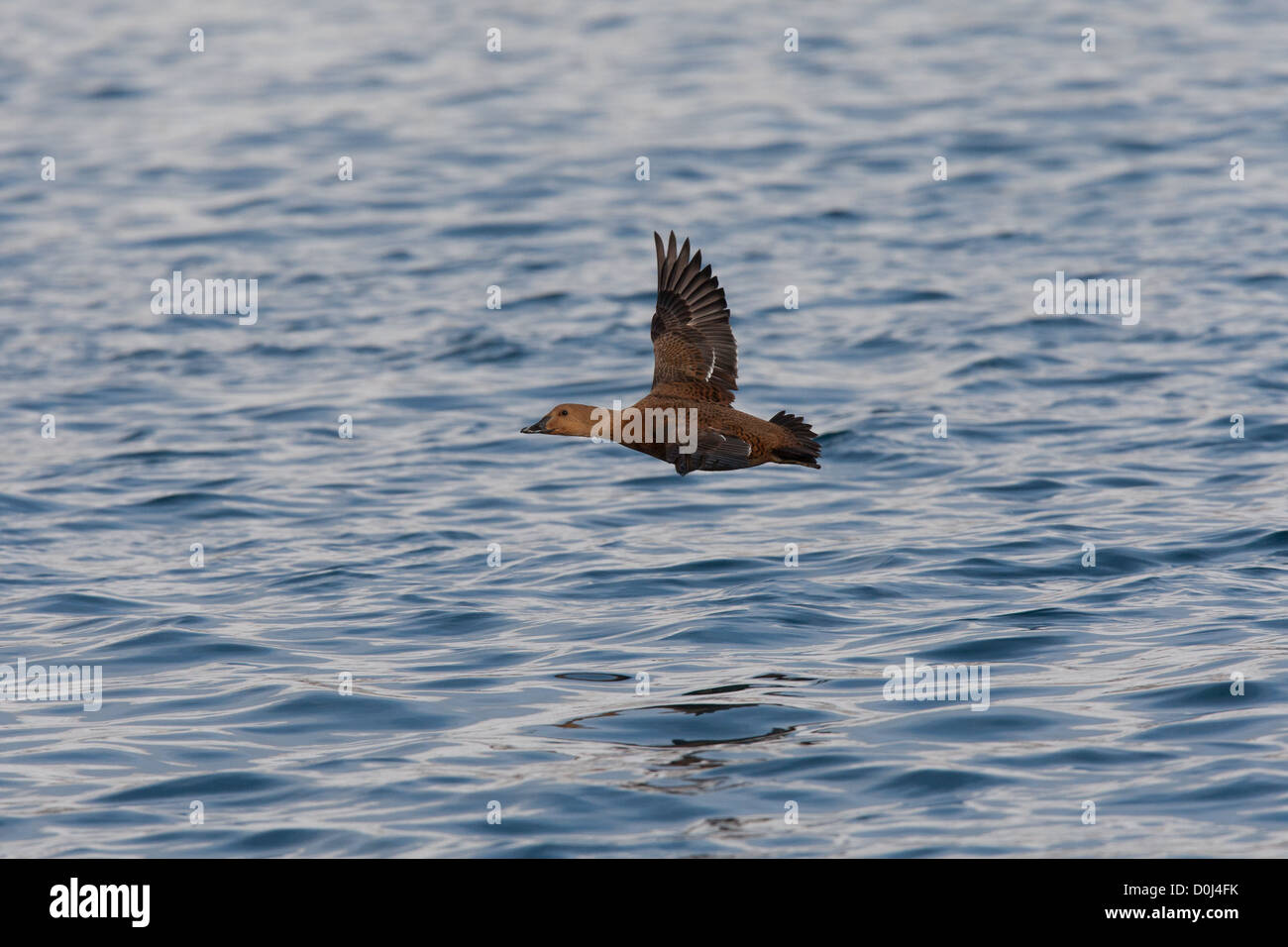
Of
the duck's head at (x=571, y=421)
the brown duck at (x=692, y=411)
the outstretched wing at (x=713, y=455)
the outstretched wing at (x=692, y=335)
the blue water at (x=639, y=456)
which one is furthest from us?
the outstretched wing at (x=692, y=335)

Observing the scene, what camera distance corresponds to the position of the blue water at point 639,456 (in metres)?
10.2

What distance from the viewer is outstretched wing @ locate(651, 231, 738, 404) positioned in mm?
12328

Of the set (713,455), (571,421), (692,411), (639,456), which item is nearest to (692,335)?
(692,411)

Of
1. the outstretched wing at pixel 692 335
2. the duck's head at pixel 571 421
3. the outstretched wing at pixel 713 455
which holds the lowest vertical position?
the outstretched wing at pixel 713 455

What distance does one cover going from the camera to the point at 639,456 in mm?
17891

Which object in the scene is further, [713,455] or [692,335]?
[692,335]

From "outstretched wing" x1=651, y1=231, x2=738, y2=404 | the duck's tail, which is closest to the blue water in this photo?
the duck's tail

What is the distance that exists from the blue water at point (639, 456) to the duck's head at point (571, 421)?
5.23 ft

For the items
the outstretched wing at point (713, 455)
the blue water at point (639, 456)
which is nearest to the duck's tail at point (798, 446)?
the outstretched wing at point (713, 455)

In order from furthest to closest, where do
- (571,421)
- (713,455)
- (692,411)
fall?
(571,421), (692,411), (713,455)

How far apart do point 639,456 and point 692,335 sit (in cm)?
546

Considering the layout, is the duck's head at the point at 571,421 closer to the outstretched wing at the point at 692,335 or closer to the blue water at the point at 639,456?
the outstretched wing at the point at 692,335

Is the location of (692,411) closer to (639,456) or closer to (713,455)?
(713,455)

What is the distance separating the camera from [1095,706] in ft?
35.9
